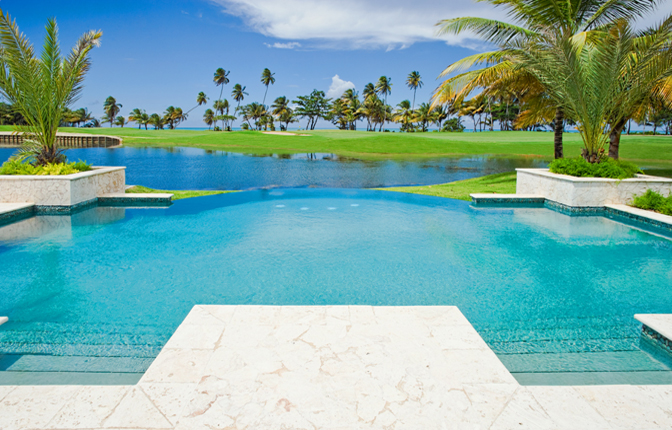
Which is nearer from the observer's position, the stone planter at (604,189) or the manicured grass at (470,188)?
the stone planter at (604,189)

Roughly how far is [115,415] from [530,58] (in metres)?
12.3

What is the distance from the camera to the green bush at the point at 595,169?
10414 millimetres

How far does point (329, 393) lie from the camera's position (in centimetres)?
269

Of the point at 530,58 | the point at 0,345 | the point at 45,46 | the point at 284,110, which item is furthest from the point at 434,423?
the point at 284,110

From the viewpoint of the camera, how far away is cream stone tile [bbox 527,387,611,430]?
2436 mm

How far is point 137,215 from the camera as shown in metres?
9.62

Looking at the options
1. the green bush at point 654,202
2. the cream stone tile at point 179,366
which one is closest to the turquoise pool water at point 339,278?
the cream stone tile at point 179,366

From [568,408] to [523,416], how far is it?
33 cm

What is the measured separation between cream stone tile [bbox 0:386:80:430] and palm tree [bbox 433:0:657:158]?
12.7 m

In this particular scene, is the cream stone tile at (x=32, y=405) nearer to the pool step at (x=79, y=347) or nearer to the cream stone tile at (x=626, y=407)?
the pool step at (x=79, y=347)

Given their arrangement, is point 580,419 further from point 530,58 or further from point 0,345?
point 530,58

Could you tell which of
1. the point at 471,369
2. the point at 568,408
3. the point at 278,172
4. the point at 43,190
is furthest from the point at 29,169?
the point at 568,408

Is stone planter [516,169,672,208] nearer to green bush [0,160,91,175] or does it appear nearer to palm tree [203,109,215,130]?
green bush [0,160,91,175]

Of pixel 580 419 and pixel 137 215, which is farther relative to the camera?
pixel 137 215
